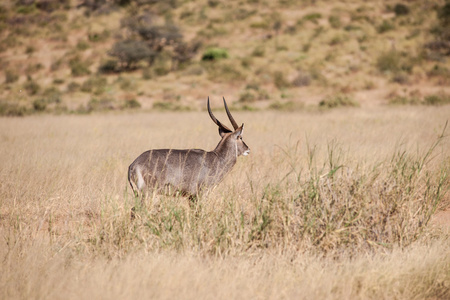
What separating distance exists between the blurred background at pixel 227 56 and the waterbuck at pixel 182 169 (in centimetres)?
1173

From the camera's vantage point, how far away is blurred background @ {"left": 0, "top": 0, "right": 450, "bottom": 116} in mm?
21328

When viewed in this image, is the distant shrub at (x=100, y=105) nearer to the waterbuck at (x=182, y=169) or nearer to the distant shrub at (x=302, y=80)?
the distant shrub at (x=302, y=80)

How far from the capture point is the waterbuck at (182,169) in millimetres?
4992

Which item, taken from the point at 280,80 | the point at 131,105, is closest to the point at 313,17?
the point at 280,80

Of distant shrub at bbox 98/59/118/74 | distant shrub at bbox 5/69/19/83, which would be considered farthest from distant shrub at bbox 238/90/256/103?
distant shrub at bbox 5/69/19/83

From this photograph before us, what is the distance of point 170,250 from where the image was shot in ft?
13.2

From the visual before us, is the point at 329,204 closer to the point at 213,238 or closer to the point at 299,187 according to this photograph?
the point at 299,187

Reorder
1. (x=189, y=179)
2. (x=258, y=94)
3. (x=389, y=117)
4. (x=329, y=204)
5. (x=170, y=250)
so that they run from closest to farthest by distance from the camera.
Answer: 1. (x=170, y=250)
2. (x=329, y=204)
3. (x=189, y=179)
4. (x=389, y=117)
5. (x=258, y=94)

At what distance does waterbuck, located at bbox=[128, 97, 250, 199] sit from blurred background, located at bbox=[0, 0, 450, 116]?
38.5 feet

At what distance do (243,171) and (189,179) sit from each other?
224 centimetres

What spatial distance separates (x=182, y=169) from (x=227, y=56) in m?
25.8

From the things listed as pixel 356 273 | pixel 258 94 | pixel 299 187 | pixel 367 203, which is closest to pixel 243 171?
pixel 299 187

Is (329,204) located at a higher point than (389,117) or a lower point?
higher

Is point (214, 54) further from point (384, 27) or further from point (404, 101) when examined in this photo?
point (384, 27)
